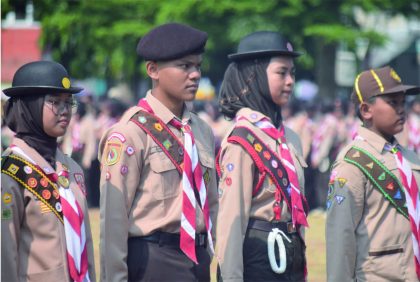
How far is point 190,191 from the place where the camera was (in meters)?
6.12

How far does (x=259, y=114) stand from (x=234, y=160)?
40 centimetres

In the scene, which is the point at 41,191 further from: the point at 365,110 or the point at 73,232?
the point at 365,110

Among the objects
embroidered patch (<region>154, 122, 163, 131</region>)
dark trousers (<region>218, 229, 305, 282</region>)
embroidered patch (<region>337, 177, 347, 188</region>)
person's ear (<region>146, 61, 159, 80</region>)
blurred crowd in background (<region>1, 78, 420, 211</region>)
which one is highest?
person's ear (<region>146, 61, 159, 80</region>)

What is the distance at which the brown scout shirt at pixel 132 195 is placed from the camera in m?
5.94

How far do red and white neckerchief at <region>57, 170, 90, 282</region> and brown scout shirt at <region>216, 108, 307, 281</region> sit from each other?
915 millimetres

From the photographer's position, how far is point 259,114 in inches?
274

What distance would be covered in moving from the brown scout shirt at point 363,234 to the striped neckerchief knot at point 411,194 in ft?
0.11

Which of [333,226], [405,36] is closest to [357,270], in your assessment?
[333,226]

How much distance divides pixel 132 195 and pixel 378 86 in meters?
2.00

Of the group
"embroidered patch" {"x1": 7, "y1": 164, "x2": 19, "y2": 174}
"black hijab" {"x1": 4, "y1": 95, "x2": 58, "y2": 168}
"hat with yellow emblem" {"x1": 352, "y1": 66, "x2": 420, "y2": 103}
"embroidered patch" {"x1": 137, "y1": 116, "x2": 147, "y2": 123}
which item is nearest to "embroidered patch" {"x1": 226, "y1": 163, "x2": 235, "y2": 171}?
"embroidered patch" {"x1": 137, "y1": 116, "x2": 147, "y2": 123}

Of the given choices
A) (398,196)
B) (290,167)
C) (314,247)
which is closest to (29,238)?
(290,167)

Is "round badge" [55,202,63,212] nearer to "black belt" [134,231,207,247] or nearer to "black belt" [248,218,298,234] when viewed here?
"black belt" [134,231,207,247]

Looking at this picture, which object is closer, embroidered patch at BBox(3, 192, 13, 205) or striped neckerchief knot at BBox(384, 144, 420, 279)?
embroidered patch at BBox(3, 192, 13, 205)

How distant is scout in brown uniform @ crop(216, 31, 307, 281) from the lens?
6.58 meters
